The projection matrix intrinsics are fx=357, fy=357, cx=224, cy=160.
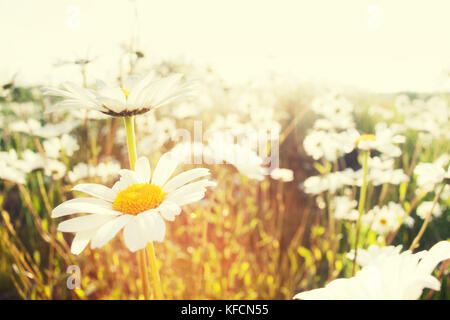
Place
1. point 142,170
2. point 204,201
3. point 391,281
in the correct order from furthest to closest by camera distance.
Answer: point 204,201, point 142,170, point 391,281

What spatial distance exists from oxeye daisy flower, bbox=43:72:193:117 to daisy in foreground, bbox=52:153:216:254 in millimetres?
67

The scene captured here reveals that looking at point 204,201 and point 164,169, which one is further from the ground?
point 164,169

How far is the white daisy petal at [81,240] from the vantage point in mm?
344

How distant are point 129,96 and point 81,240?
6.7 inches

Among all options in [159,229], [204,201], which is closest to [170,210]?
[159,229]

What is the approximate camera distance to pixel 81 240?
36cm

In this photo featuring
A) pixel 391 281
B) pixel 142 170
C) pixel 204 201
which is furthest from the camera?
pixel 204 201

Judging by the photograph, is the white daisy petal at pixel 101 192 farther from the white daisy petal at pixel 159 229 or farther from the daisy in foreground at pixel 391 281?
the daisy in foreground at pixel 391 281

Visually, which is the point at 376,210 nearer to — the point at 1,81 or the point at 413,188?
the point at 413,188

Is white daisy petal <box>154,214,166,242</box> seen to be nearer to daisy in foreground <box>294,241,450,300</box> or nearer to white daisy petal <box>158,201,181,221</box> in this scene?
white daisy petal <box>158,201,181,221</box>

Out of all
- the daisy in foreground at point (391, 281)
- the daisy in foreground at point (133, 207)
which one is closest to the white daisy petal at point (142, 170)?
the daisy in foreground at point (133, 207)

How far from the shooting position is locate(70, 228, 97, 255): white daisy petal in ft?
1.13

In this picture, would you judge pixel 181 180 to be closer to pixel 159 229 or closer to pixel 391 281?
pixel 159 229

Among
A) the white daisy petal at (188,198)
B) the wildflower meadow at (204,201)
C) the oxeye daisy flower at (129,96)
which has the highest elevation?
the oxeye daisy flower at (129,96)
